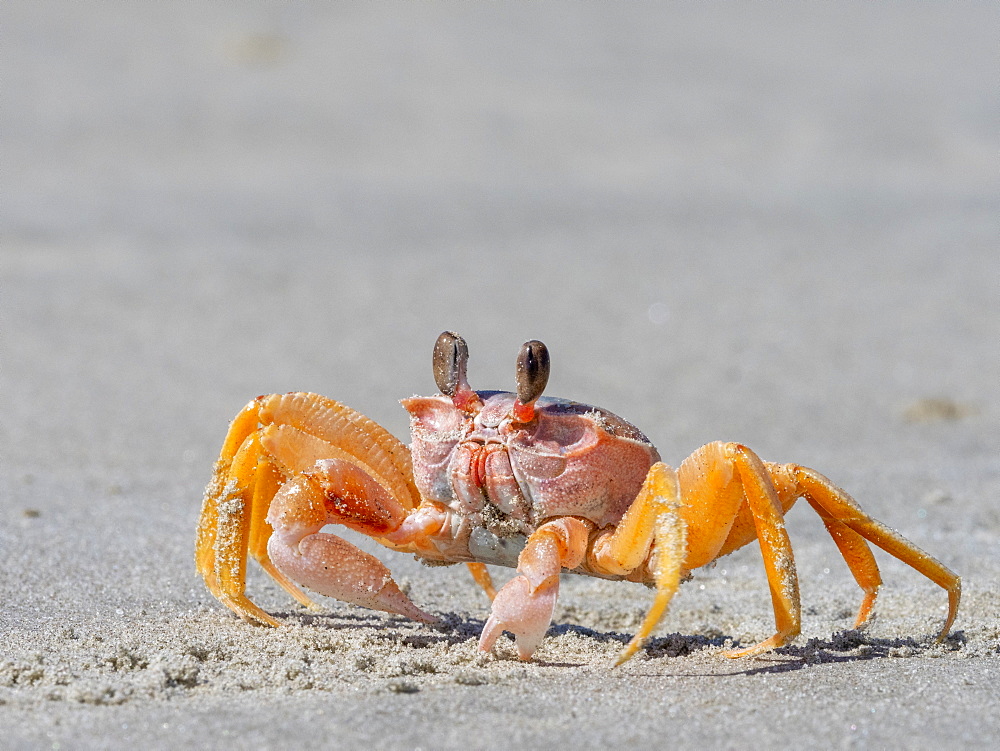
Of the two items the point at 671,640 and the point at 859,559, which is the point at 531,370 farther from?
the point at 859,559

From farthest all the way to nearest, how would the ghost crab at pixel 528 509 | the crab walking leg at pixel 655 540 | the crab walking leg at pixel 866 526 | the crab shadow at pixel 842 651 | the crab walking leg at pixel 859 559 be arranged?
1. the crab walking leg at pixel 859 559
2. the crab walking leg at pixel 866 526
3. the crab shadow at pixel 842 651
4. the ghost crab at pixel 528 509
5. the crab walking leg at pixel 655 540

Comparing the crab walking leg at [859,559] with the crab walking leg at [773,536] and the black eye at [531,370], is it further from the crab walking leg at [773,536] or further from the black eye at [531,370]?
the black eye at [531,370]

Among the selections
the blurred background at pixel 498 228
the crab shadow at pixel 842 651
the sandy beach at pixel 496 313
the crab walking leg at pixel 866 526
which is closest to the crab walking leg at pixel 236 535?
the sandy beach at pixel 496 313

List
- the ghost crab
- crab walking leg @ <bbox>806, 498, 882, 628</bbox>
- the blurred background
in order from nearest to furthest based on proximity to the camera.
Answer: the ghost crab → crab walking leg @ <bbox>806, 498, 882, 628</bbox> → the blurred background

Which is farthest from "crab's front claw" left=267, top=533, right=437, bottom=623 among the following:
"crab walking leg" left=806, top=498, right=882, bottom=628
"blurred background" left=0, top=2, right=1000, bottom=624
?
"crab walking leg" left=806, top=498, right=882, bottom=628

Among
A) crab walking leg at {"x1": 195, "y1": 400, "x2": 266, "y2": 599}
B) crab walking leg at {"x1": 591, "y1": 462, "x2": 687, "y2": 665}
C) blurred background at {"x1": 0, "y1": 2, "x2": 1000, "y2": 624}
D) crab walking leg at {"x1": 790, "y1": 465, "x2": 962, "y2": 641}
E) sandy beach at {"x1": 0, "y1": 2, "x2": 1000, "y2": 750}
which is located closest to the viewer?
sandy beach at {"x1": 0, "y1": 2, "x2": 1000, "y2": 750}

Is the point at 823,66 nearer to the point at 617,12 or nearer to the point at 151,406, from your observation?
the point at 617,12

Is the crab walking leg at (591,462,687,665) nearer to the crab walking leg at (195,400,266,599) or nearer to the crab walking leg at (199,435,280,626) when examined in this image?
the crab walking leg at (199,435,280,626)

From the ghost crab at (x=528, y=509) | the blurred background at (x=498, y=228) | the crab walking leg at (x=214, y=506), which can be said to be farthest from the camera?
the blurred background at (x=498, y=228)

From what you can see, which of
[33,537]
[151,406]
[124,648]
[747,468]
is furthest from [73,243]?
[747,468]
